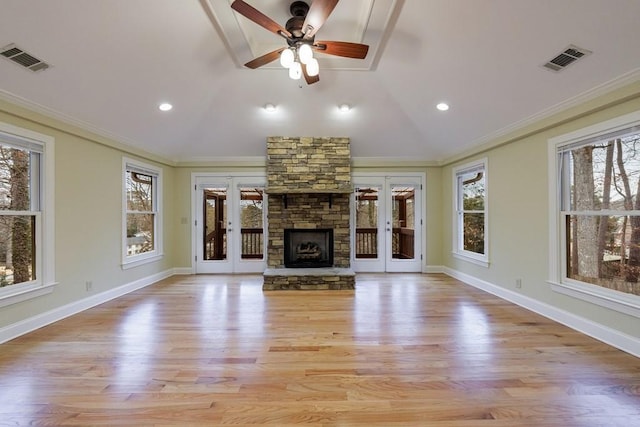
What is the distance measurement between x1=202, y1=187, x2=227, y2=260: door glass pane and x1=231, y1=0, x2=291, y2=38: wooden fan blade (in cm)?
406

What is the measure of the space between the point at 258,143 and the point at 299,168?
934 millimetres

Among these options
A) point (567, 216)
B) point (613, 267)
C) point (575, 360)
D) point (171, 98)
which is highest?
point (171, 98)

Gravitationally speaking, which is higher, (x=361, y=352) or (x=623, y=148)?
(x=623, y=148)

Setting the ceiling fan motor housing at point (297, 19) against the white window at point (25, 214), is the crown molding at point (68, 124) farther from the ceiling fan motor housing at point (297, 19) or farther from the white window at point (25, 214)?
the ceiling fan motor housing at point (297, 19)

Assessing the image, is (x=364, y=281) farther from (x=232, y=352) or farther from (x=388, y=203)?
(x=232, y=352)

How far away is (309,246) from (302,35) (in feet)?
12.5

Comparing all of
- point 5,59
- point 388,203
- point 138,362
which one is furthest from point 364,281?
point 5,59

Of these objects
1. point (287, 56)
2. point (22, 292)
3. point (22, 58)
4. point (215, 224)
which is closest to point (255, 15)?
point (287, 56)

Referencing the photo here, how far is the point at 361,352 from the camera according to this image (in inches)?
104

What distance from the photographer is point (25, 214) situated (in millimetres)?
3141

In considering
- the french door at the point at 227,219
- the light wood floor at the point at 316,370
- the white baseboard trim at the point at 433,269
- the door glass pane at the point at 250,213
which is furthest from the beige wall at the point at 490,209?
the door glass pane at the point at 250,213

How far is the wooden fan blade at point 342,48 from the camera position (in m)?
2.72

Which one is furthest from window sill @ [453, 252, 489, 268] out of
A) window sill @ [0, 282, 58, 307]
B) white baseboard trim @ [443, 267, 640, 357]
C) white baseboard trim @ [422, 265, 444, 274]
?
window sill @ [0, 282, 58, 307]

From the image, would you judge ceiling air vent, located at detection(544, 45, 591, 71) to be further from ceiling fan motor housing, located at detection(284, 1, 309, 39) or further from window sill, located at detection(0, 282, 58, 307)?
window sill, located at detection(0, 282, 58, 307)
